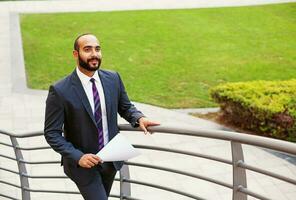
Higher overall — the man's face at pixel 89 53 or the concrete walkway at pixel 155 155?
the man's face at pixel 89 53

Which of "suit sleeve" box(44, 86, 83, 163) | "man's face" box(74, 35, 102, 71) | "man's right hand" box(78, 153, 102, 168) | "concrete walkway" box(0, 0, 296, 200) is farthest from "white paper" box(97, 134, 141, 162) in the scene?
"concrete walkway" box(0, 0, 296, 200)

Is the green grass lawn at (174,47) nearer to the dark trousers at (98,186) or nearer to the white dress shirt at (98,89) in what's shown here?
the dark trousers at (98,186)

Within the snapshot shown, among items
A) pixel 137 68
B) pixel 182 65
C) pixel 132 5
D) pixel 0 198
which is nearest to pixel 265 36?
pixel 182 65

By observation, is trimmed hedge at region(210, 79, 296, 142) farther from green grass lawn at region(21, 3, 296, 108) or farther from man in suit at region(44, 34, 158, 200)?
man in suit at region(44, 34, 158, 200)

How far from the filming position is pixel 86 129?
3.70 meters

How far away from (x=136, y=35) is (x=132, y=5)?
4260mm

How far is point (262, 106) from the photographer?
27.1ft

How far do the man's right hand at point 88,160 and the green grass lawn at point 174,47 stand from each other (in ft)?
21.9

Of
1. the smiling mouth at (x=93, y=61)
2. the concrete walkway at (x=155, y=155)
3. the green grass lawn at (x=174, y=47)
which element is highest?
the green grass lawn at (x=174, y=47)

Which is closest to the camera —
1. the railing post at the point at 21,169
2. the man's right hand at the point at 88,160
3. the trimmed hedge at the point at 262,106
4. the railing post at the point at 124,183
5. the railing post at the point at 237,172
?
the railing post at the point at 237,172

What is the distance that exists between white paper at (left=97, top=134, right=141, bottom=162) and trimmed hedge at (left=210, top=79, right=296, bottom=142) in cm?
477

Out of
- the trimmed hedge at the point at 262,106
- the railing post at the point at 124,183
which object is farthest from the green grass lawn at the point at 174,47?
the railing post at the point at 124,183

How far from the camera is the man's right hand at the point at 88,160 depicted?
3.54m

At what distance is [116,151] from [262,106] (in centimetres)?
498
